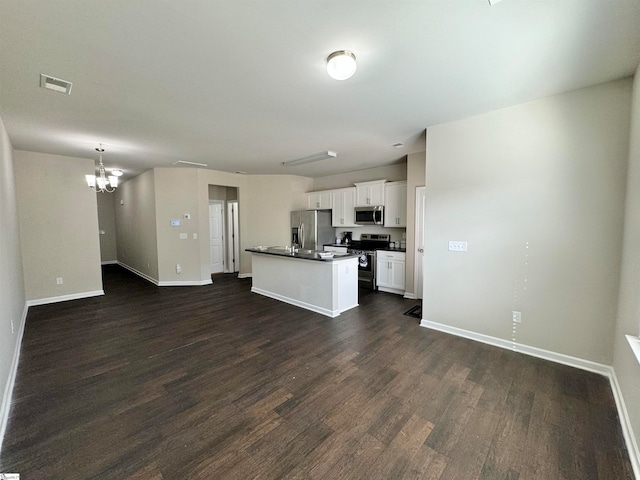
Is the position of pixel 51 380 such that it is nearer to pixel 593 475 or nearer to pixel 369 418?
pixel 369 418

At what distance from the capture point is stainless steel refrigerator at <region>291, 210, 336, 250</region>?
20.8 feet

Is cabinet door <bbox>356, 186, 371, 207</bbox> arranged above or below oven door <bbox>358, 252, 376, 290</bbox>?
above

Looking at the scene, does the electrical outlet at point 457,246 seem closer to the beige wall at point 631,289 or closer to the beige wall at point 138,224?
the beige wall at point 631,289

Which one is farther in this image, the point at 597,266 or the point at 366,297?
the point at 366,297

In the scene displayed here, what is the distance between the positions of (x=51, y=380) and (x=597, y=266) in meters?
5.27

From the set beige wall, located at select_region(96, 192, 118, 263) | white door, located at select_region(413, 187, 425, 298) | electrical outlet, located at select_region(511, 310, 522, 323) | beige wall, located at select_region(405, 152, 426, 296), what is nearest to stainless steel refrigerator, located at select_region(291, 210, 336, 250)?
beige wall, located at select_region(405, 152, 426, 296)

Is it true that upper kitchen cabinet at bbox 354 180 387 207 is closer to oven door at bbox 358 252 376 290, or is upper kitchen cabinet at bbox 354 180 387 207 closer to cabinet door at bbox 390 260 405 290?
oven door at bbox 358 252 376 290

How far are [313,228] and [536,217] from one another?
435cm

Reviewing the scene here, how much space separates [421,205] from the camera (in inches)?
186

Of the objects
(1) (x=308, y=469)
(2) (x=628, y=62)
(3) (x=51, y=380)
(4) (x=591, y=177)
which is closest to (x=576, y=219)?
(4) (x=591, y=177)

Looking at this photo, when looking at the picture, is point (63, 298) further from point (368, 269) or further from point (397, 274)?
point (397, 274)

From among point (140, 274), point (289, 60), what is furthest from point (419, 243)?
point (140, 274)

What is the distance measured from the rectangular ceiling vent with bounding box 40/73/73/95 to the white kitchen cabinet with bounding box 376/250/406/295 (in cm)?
501

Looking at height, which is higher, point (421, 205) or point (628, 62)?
point (628, 62)
